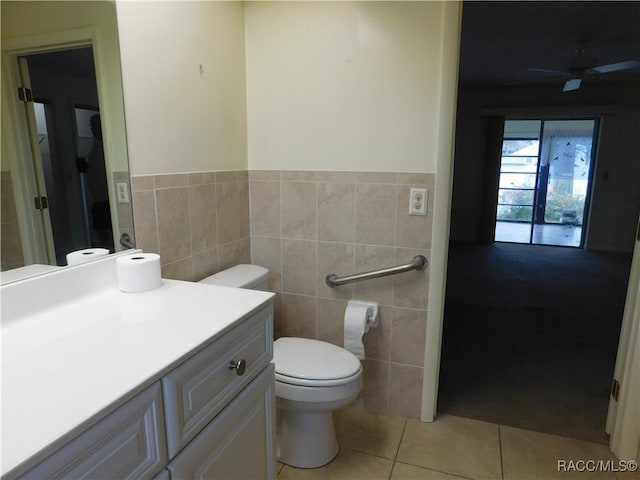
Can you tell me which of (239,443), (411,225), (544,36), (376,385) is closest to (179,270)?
(239,443)

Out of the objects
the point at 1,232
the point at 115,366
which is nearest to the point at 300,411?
the point at 115,366

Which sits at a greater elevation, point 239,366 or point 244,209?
point 244,209

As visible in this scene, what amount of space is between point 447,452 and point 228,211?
145cm

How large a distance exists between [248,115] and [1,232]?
3.98ft

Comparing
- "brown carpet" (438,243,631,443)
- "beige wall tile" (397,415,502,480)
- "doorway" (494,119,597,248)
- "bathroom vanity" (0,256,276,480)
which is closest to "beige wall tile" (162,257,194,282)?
"bathroom vanity" (0,256,276,480)

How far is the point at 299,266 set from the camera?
207cm

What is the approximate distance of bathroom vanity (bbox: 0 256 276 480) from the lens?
66 centimetres

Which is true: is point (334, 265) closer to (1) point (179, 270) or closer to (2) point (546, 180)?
(1) point (179, 270)

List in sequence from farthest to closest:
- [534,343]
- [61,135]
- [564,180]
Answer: [564,180] < [534,343] < [61,135]

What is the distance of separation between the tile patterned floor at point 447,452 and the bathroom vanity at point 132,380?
61 cm

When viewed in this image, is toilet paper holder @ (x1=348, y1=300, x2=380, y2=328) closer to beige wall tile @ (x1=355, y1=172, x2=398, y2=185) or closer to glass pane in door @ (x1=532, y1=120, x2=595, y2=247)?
beige wall tile @ (x1=355, y1=172, x2=398, y2=185)

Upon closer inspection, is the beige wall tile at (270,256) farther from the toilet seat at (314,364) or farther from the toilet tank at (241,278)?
the toilet seat at (314,364)

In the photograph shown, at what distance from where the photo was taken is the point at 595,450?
1829 mm

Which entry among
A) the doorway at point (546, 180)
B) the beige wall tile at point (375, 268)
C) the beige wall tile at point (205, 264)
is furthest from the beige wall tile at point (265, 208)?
the doorway at point (546, 180)
